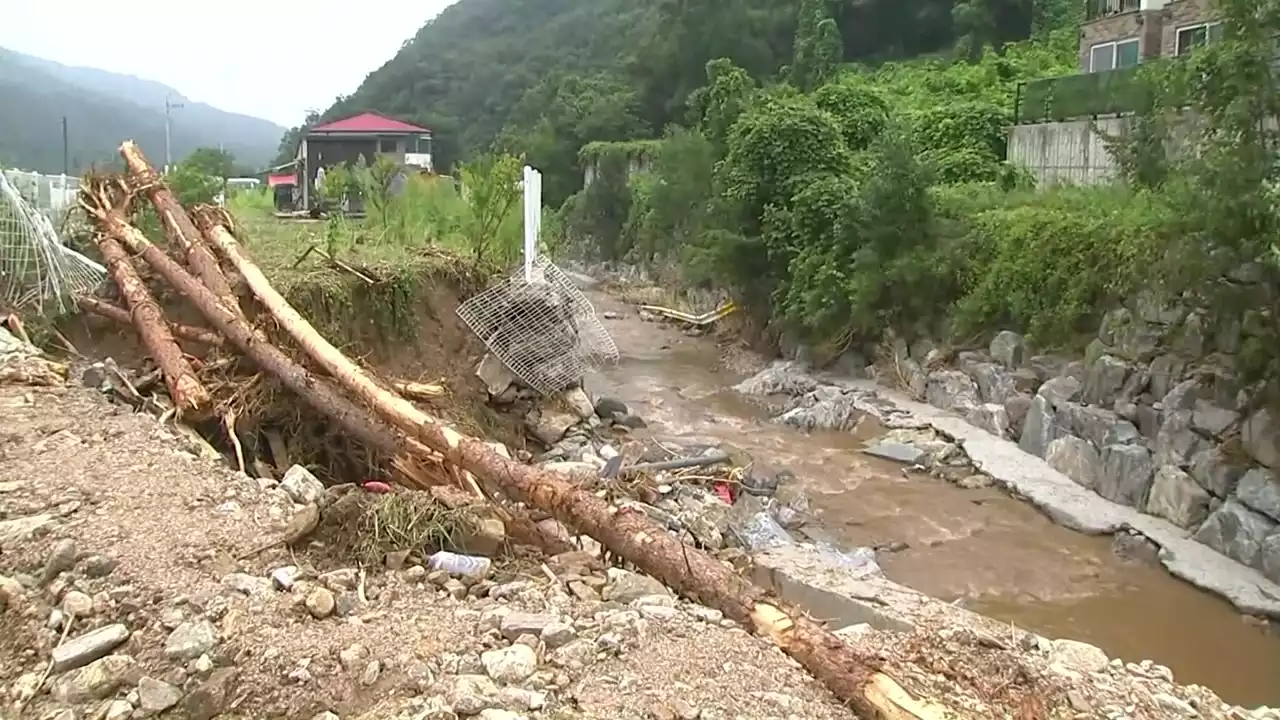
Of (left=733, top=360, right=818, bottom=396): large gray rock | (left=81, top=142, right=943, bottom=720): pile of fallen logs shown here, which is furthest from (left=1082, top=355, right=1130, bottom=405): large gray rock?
(left=81, top=142, right=943, bottom=720): pile of fallen logs

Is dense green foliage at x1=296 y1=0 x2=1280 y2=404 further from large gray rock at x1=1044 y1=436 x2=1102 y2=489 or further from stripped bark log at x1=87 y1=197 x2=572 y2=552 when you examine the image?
stripped bark log at x1=87 y1=197 x2=572 y2=552

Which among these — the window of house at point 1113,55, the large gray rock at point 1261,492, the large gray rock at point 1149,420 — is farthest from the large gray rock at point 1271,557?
the window of house at point 1113,55

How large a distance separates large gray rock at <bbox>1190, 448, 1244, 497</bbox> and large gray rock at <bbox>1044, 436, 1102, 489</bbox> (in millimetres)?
983

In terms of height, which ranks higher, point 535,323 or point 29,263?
point 29,263

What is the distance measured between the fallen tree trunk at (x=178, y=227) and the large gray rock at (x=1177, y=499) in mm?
7143

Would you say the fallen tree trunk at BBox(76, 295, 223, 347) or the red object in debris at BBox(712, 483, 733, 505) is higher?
the fallen tree trunk at BBox(76, 295, 223, 347)

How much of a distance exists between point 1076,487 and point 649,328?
11.0 metres

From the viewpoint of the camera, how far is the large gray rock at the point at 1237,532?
7227mm

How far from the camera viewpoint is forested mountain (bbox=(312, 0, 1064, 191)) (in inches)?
1206

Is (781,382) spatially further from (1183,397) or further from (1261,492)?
(1261,492)

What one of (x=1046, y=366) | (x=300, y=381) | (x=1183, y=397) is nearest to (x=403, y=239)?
→ (x=300, y=381)

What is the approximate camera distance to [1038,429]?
33.1 ft

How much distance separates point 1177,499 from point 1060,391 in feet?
7.15

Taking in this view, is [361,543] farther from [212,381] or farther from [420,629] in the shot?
[212,381]
